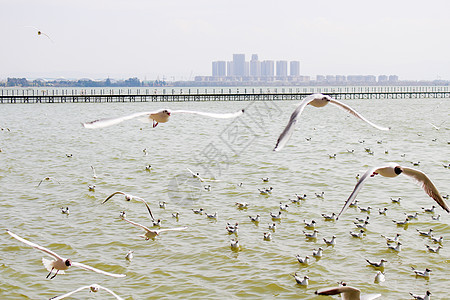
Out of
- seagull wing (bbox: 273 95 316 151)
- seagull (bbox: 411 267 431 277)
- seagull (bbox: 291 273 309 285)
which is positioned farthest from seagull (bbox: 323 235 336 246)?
seagull wing (bbox: 273 95 316 151)

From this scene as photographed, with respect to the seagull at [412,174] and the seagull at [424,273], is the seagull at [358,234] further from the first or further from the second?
the seagull at [412,174]

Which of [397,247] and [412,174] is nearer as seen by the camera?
[412,174]

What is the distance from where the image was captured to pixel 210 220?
2081 cm

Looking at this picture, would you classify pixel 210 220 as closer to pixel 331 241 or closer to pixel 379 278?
pixel 331 241

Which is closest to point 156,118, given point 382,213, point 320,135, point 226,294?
point 226,294

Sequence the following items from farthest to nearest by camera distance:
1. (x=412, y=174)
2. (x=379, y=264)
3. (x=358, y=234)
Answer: (x=358, y=234)
(x=379, y=264)
(x=412, y=174)

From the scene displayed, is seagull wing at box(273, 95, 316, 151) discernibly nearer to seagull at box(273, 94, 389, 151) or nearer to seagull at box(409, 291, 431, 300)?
seagull at box(273, 94, 389, 151)

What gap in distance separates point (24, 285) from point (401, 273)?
36.5 feet

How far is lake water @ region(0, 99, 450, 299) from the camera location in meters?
14.9

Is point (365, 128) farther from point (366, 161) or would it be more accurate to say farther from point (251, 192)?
point (251, 192)

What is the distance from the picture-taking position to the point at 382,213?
2142 cm

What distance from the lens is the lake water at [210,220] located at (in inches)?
586

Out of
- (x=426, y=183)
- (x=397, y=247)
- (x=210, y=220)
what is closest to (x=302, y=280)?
(x=397, y=247)

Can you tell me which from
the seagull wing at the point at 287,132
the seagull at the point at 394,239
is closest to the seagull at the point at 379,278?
the seagull at the point at 394,239
